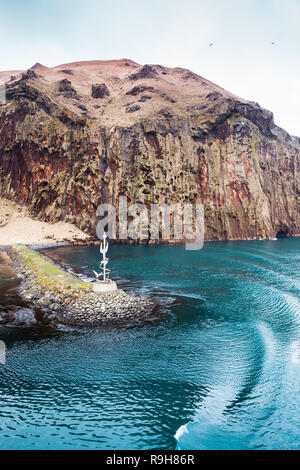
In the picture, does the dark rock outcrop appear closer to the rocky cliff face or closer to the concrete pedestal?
the rocky cliff face

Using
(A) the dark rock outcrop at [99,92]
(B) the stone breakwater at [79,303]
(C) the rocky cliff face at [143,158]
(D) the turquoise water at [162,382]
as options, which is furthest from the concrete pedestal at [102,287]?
(A) the dark rock outcrop at [99,92]

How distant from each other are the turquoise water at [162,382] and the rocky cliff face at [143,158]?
238ft

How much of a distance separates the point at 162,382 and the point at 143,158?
91.6 metres

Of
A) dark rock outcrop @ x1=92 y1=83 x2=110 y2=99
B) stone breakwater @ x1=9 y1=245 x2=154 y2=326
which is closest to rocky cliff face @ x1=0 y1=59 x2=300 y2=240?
dark rock outcrop @ x1=92 y1=83 x2=110 y2=99

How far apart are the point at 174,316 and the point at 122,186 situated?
75.2m

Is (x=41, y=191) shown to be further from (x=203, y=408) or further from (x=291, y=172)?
(x=291, y=172)

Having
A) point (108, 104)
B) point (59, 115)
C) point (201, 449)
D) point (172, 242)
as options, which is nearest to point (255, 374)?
point (201, 449)

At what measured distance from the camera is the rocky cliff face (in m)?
97.7

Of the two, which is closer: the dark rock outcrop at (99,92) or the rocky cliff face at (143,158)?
the rocky cliff face at (143,158)

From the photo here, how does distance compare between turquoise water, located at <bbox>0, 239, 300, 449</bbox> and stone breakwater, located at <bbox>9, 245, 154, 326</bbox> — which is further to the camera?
stone breakwater, located at <bbox>9, 245, 154, 326</bbox>

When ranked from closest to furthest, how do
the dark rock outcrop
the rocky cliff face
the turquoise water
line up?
the turquoise water, the rocky cliff face, the dark rock outcrop

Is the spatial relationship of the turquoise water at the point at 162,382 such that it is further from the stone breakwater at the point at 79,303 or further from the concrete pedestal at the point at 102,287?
the concrete pedestal at the point at 102,287

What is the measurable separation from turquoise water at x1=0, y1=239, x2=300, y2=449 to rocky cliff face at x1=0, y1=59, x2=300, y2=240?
72.5 metres

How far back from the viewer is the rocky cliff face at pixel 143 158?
320 feet
